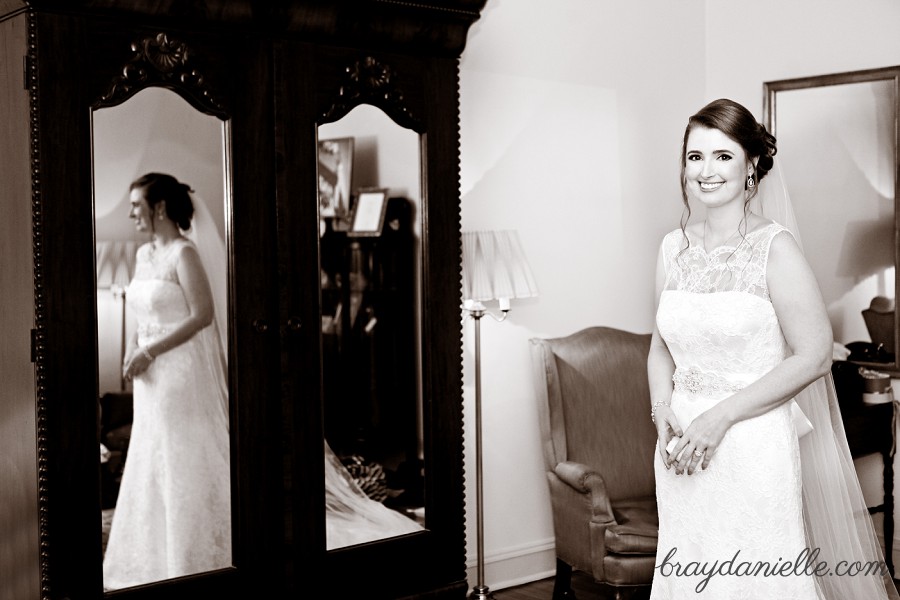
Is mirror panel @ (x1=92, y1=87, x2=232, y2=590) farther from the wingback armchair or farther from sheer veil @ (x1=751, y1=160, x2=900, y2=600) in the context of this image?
sheer veil @ (x1=751, y1=160, x2=900, y2=600)

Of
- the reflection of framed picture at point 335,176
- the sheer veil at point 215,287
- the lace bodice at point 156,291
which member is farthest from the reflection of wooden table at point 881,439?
the lace bodice at point 156,291

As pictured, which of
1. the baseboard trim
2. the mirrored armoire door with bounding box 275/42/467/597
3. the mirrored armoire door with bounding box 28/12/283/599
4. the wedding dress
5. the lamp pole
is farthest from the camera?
the baseboard trim

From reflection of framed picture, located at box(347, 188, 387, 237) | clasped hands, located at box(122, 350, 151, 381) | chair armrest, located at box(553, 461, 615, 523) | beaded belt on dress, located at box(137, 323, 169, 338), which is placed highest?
reflection of framed picture, located at box(347, 188, 387, 237)

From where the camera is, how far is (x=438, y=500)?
308cm

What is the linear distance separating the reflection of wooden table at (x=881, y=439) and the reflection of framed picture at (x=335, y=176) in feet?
7.68

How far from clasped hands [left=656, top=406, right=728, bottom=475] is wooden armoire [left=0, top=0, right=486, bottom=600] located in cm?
77


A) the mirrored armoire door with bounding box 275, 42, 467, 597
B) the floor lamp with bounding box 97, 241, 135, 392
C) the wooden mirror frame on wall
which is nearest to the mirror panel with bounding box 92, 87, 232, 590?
the floor lamp with bounding box 97, 241, 135, 392

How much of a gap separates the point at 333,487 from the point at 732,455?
115cm

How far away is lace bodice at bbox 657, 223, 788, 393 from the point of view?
2547 mm

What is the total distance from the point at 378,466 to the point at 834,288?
7.98 feet

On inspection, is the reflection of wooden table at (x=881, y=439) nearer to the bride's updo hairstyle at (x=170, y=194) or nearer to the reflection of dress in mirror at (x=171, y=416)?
the reflection of dress in mirror at (x=171, y=416)

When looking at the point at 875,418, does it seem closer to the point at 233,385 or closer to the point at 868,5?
the point at 868,5

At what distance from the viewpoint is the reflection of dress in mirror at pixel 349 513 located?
9.36 ft

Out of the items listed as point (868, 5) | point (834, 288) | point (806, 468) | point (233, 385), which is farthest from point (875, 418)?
point (233, 385)
